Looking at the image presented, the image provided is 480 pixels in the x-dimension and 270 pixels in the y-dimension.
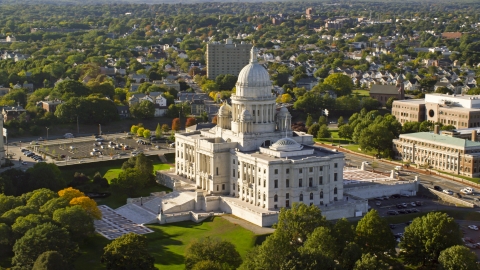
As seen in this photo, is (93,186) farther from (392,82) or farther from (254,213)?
(392,82)

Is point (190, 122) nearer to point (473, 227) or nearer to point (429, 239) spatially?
point (473, 227)

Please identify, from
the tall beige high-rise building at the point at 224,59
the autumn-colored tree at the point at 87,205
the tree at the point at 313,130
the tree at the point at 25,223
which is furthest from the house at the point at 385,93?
the tree at the point at 25,223

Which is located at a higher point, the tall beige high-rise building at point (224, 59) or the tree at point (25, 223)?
the tall beige high-rise building at point (224, 59)

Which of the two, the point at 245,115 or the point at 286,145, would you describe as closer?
the point at 286,145

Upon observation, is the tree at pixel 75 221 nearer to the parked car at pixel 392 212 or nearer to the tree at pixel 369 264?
the tree at pixel 369 264

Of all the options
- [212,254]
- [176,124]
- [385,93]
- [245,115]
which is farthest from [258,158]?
[385,93]

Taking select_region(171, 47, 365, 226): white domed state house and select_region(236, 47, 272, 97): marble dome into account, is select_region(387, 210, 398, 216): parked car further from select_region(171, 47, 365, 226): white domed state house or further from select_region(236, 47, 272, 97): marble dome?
select_region(236, 47, 272, 97): marble dome
